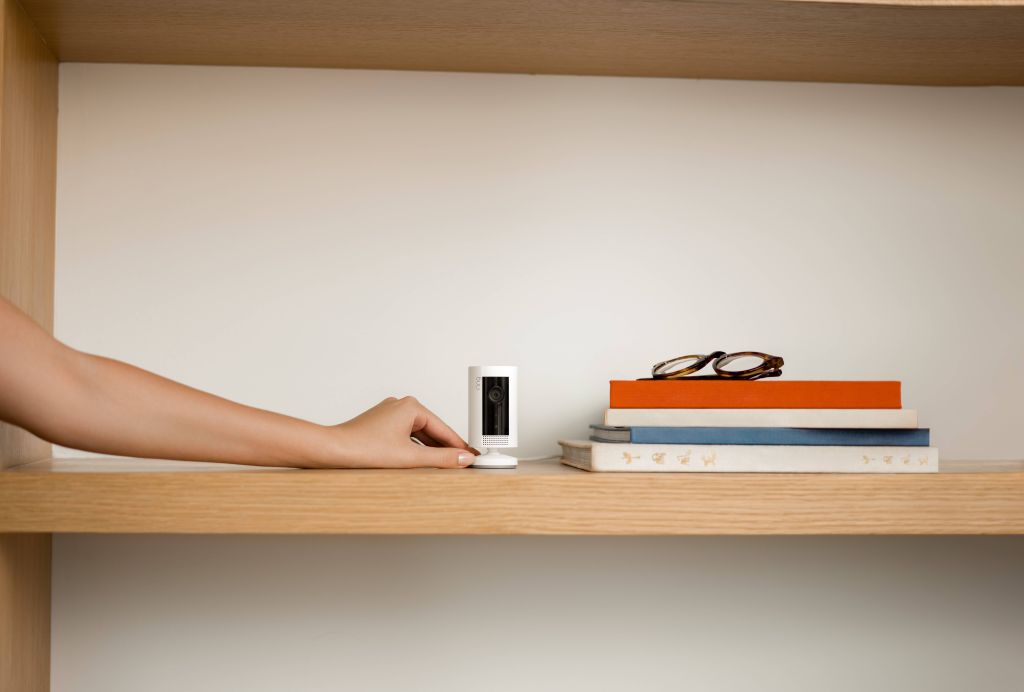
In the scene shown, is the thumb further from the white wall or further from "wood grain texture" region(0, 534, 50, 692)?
"wood grain texture" region(0, 534, 50, 692)

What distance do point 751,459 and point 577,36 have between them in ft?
1.83

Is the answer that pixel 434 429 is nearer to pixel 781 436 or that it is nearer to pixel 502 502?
pixel 502 502

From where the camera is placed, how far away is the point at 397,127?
4.01ft

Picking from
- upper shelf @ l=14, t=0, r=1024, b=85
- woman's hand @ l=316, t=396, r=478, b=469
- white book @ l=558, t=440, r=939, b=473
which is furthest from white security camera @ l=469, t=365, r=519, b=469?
upper shelf @ l=14, t=0, r=1024, b=85

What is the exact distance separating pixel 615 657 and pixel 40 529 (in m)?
0.74

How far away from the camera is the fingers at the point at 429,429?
38.6 inches

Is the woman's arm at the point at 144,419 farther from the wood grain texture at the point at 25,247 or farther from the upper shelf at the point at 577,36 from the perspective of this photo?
the upper shelf at the point at 577,36

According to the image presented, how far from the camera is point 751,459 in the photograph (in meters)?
0.90

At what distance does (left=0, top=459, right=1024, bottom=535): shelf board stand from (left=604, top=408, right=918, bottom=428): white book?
0.06 meters

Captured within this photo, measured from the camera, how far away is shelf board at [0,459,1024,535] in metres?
0.83

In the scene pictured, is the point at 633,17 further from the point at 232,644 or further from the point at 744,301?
the point at 232,644

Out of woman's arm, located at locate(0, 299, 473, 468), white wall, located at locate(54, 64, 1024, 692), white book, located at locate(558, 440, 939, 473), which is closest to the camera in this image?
woman's arm, located at locate(0, 299, 473, 468)

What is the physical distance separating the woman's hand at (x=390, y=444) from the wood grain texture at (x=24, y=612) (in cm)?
37

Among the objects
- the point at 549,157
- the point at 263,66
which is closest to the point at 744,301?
the point at 549,157
